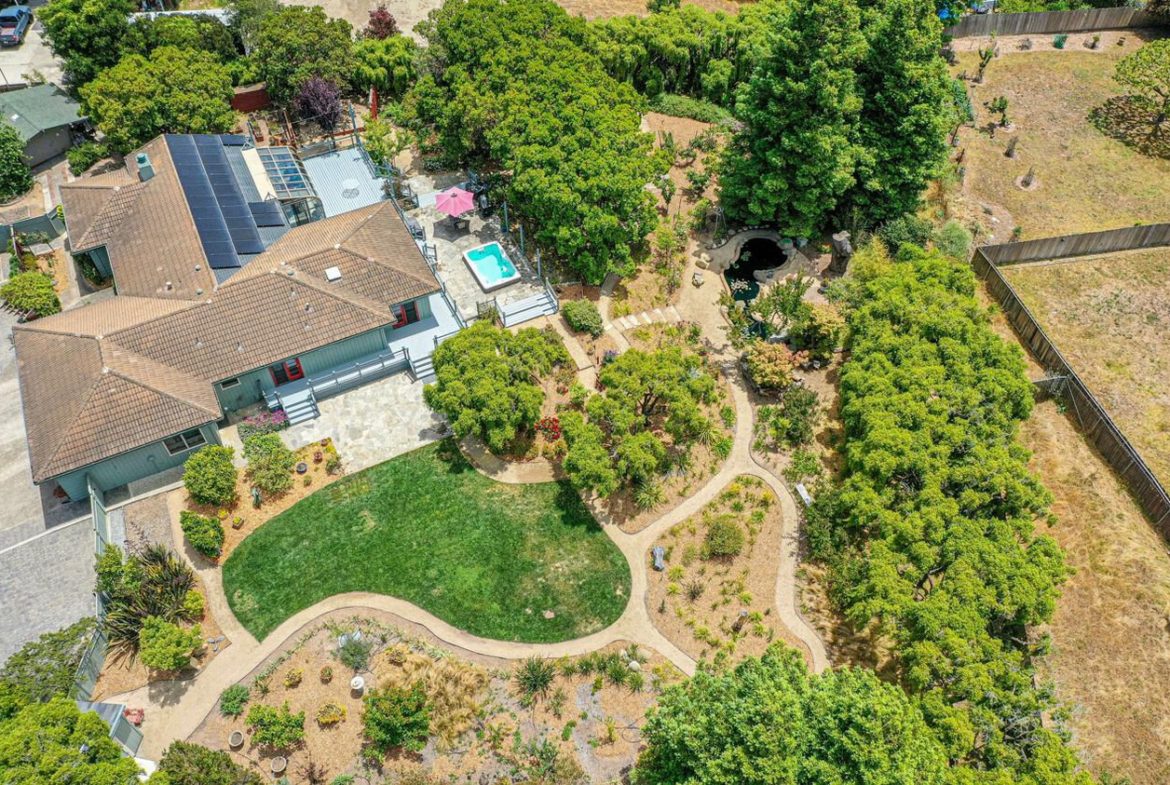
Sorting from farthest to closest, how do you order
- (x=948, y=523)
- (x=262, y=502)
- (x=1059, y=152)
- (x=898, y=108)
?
(x=1059, y=152) < (x=898, y=108) < (x=262, y=502) < (x=948, y=523)

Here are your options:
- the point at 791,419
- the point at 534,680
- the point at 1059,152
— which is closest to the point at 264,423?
the point at 534,680

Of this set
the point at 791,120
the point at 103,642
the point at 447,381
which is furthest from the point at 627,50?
the point at 103,642

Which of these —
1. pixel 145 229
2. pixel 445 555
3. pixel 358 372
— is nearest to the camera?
pixel 445 555

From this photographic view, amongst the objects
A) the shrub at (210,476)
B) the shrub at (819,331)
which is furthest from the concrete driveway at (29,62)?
the shrub at (819,331)

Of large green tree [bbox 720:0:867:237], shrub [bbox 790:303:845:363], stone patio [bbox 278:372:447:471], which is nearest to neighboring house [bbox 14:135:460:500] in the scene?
stone patio [bbox 278:372:447:471]

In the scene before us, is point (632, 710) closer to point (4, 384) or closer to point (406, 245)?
point (406, 245)

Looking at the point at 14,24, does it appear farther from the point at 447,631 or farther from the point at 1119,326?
the point at 1119,326

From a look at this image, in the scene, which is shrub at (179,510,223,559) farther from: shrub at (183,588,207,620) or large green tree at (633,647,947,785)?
large green tree at (633,647,947,785)
